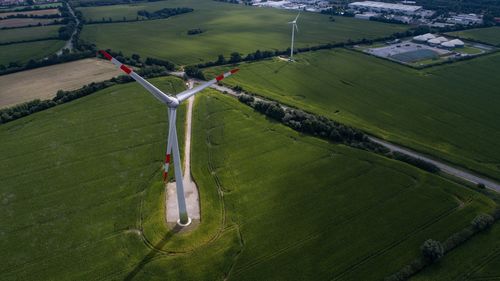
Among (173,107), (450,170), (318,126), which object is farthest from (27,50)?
(450,170)

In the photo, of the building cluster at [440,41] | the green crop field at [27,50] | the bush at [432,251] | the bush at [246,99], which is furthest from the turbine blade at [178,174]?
the building cluster at [440,41]

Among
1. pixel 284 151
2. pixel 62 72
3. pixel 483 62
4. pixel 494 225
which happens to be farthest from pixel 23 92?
pixel 483 62

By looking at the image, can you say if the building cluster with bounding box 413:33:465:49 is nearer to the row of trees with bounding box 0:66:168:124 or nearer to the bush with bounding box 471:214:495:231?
the bush with bounding box 471:214:495:231

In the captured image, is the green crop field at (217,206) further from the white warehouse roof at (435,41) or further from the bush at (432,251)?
the white warehouse roof at (435,41)

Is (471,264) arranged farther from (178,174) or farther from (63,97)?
(63,97)

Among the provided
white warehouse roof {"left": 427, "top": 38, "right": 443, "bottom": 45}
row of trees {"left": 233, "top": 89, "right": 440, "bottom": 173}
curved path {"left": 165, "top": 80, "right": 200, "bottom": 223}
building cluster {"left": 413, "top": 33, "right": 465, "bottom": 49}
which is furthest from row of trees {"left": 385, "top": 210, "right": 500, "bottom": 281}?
white warehouse roof {"left": 427, "top": 38, "right": 443, "bottom": 45}

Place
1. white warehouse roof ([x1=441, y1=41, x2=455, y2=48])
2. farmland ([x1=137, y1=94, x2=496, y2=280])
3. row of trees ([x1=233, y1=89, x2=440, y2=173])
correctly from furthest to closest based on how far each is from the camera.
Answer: white warehouse roof ([x1=441, y1=41, x2=455, y2=48]), row of trees ([x1=233, y1=89, x2=440, y2=173]), farmland ([x1=137, y1=94, x2=496, y2=280])
